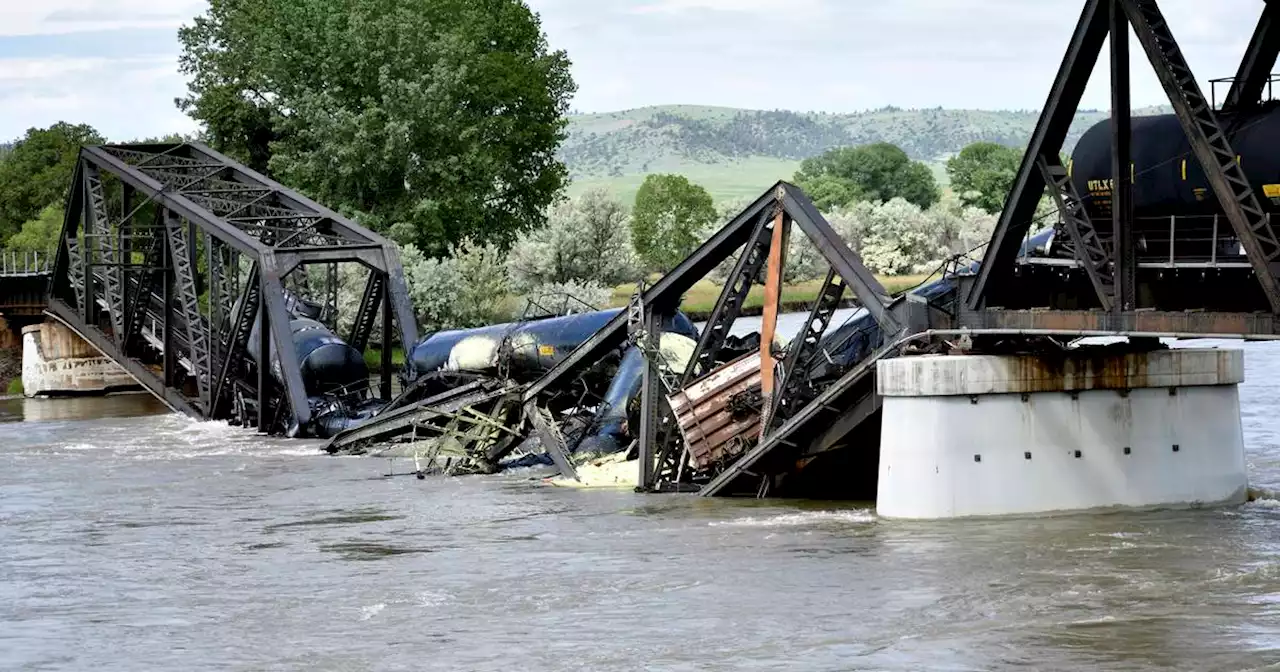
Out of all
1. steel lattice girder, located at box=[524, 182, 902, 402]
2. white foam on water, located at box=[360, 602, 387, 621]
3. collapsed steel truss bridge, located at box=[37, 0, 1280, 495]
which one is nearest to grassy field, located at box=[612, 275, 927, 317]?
collapsed steel truss bridge, located at box=[37, 0, 1280, 495]

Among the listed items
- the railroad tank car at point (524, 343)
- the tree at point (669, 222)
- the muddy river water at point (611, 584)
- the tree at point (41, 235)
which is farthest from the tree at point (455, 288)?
the tree at point (669, 222)

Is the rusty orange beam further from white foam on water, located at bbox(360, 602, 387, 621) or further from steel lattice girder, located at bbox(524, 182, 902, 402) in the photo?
white foam on water, located at bbox(360, 602, 387, 621)

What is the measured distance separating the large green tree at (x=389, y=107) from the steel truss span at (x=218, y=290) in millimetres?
15926

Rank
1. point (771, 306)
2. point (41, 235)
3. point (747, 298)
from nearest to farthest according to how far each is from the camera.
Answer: point (771, 306) → point (41, 235) → point (747, 298)

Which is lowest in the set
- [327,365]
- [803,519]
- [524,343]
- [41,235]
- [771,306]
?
[803,519]

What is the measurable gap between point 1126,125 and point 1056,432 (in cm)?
551

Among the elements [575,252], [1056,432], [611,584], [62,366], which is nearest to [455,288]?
[575,252]

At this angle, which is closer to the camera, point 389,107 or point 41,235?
point 389,107

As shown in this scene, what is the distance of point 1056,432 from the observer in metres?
31.3

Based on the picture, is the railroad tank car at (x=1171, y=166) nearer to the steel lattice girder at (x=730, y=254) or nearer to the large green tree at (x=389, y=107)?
the steel lattice girder at (x=730, y=254)

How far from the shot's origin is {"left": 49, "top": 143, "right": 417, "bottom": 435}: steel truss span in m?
55.3

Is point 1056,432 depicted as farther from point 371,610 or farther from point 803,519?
point 371,610

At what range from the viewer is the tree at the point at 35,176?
416ft

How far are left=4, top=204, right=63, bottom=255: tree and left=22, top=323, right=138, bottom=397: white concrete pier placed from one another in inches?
1136
